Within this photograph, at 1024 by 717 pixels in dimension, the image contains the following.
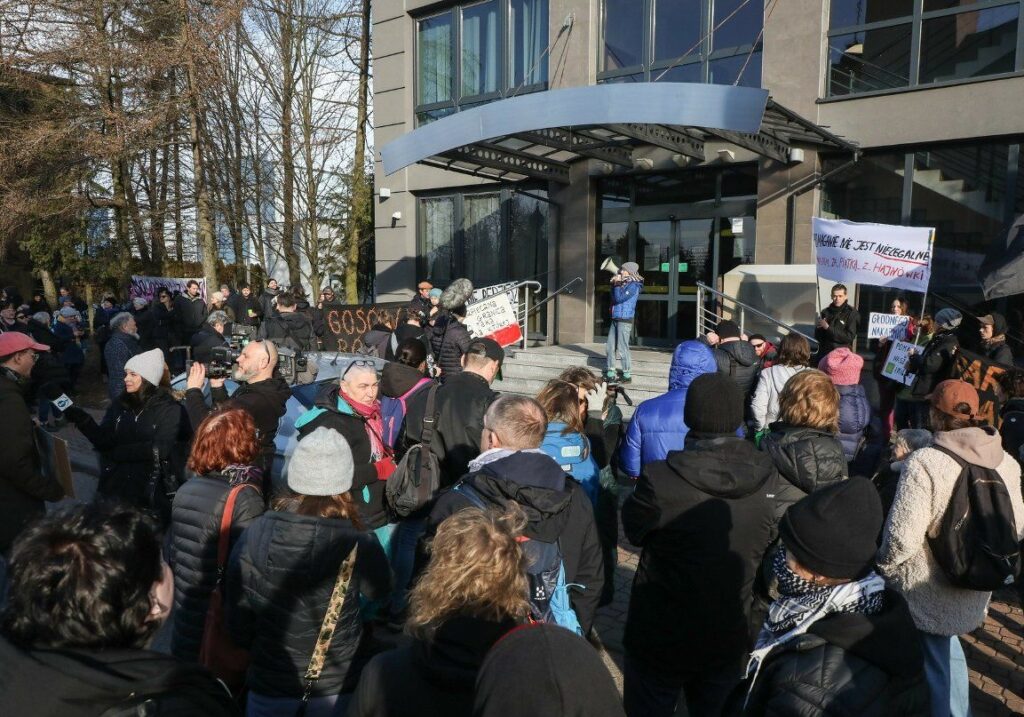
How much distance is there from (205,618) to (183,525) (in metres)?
0.40

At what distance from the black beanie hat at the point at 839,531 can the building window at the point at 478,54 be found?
1321 cm

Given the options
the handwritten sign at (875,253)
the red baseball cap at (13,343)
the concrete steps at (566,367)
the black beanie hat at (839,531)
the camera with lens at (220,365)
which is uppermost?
the handwritten sign at (875,253)

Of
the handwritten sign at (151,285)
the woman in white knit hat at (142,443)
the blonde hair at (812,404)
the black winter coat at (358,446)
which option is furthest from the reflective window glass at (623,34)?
the handwritten sign at (151,285)

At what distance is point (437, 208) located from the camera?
1634cm

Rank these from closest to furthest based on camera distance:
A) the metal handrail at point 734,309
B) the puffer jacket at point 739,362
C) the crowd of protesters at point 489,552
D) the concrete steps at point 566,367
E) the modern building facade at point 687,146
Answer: the crowd of protesters at point 489,552 < the puffer jacket at point 739,362 < the modern building facade at point 687,146 < the concrete steps at point 566,367 < the metal handrail at point 734,309

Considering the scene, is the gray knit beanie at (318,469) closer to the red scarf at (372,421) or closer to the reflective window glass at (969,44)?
the red scarf at (372,421)

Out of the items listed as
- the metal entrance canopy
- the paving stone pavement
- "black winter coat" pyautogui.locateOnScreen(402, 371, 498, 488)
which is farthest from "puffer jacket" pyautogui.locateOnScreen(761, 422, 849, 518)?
the metal entrance canopy

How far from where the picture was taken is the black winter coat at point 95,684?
1.47 m

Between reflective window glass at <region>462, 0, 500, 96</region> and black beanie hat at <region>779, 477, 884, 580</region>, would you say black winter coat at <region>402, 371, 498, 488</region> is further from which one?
reflective window glass at <region>462, 0, 500, 96</region>

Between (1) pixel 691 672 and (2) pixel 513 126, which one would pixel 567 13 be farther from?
(1) pixel 691 672

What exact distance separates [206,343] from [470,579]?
8794 millimetres

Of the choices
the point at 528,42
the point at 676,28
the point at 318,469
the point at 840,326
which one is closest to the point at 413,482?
the point at 318,469

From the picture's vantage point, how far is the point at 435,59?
52.7 feet

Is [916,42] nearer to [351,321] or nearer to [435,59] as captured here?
[435,59]
